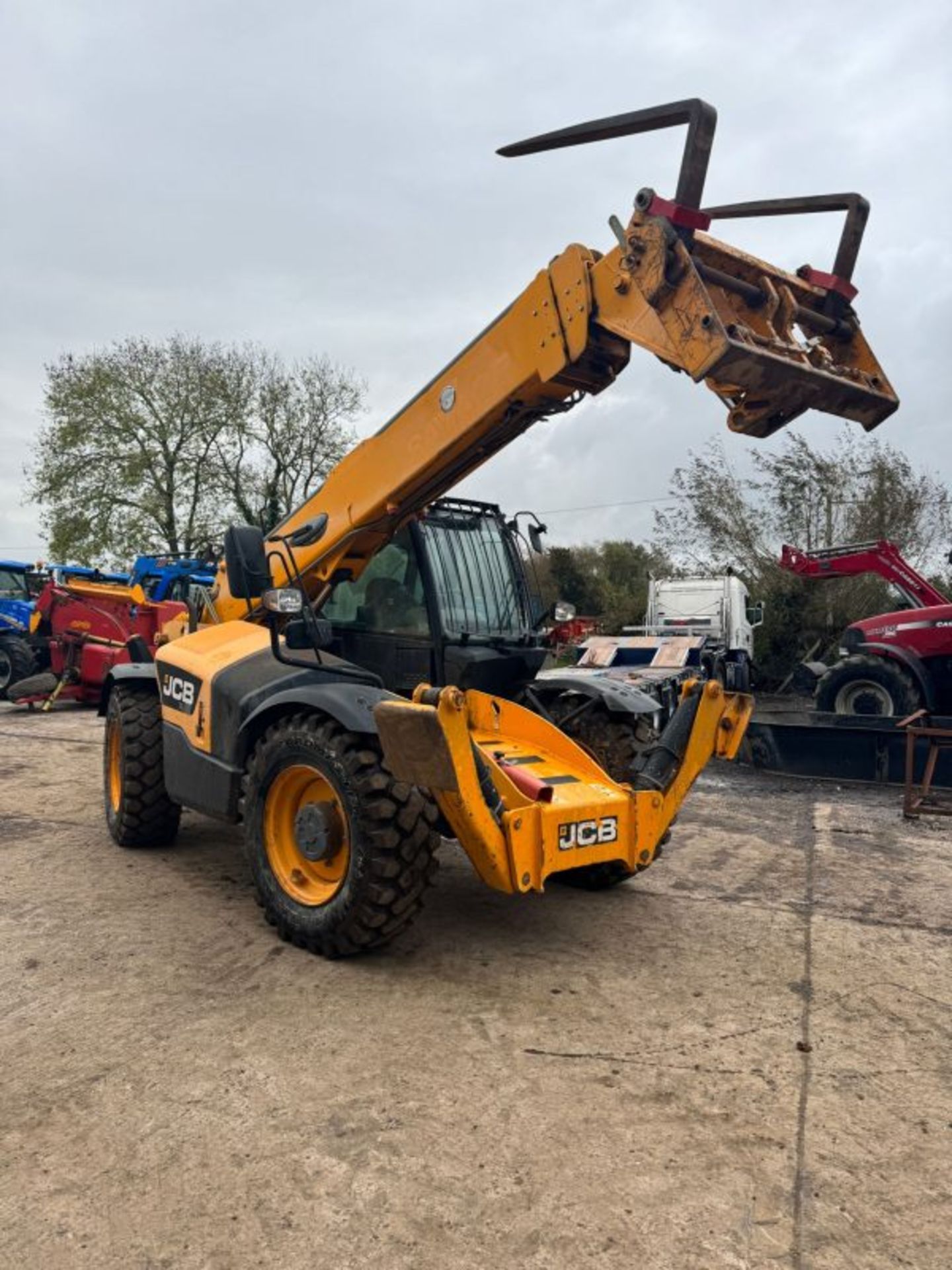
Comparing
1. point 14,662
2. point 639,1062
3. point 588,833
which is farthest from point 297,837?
point 14,662

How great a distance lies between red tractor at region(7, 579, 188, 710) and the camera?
518 inches

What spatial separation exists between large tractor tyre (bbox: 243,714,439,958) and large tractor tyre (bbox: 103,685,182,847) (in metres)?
1.40

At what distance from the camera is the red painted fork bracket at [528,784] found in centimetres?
389

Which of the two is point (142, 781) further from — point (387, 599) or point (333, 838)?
point (333, 838)

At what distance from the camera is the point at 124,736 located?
5.58 meters

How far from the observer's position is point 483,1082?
298cm

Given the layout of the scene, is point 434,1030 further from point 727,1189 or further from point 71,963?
point 71,963

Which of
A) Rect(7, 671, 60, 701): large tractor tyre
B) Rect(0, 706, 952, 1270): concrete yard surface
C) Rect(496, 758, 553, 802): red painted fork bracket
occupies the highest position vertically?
Rect(496, 758, 553, 802): red painted fork bracket

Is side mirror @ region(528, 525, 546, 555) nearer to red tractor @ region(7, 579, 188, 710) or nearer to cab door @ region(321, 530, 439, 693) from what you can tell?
cab door @ region(321, 530, 439, 693)

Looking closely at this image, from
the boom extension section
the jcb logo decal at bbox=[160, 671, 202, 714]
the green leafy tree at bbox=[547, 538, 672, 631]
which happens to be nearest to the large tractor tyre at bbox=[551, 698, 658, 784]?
the boom extension section

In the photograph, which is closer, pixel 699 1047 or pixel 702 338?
pixel 699 1047

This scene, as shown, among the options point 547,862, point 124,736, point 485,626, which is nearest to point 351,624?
point 485,626

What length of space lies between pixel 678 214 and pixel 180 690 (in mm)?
3323

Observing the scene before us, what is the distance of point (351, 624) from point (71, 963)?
85.7 inches
